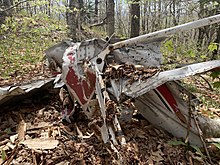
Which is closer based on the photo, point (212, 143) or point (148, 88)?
point (148, 88)

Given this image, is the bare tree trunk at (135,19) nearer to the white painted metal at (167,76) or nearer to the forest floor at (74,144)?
the forest floor at (74,144)

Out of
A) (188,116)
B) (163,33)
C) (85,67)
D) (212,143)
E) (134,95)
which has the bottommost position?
(212,143)

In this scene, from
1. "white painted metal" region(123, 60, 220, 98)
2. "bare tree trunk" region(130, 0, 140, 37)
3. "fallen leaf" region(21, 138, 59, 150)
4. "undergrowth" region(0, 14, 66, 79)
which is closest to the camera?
"white painted metal" region(123, 60, 220, 98)

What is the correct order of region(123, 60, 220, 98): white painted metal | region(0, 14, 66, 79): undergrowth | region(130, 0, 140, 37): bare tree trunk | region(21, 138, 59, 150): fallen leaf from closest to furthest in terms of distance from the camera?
1. region(123, 60, 220, 98): white painted metal
2. region(21, 138, 59, 150): fallen leaf
3. region(0, 14, 66, 79): undergrowth
4. region(130, 0, 140, 37): bare tree trunk

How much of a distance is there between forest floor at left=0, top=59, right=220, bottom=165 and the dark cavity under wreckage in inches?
5.7

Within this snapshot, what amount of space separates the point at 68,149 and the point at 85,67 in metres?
0.92

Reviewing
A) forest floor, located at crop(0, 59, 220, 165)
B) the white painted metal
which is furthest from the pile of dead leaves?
the white painted metal

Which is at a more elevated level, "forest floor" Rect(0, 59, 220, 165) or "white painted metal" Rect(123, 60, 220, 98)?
"white painted metal" Rect(123, 60, 220, 98)

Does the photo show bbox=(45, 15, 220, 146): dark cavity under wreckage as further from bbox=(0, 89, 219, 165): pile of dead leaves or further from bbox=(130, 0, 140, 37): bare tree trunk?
bbox=(130, 0, 140, 37): bare tree trunk

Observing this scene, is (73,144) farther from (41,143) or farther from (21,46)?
(21,46)

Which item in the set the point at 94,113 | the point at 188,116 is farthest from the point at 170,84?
the point at 94,113

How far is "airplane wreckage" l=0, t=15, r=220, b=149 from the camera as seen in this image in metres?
2.52

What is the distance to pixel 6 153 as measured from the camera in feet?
8.43

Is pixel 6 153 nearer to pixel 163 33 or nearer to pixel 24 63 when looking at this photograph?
pixel 163 33
